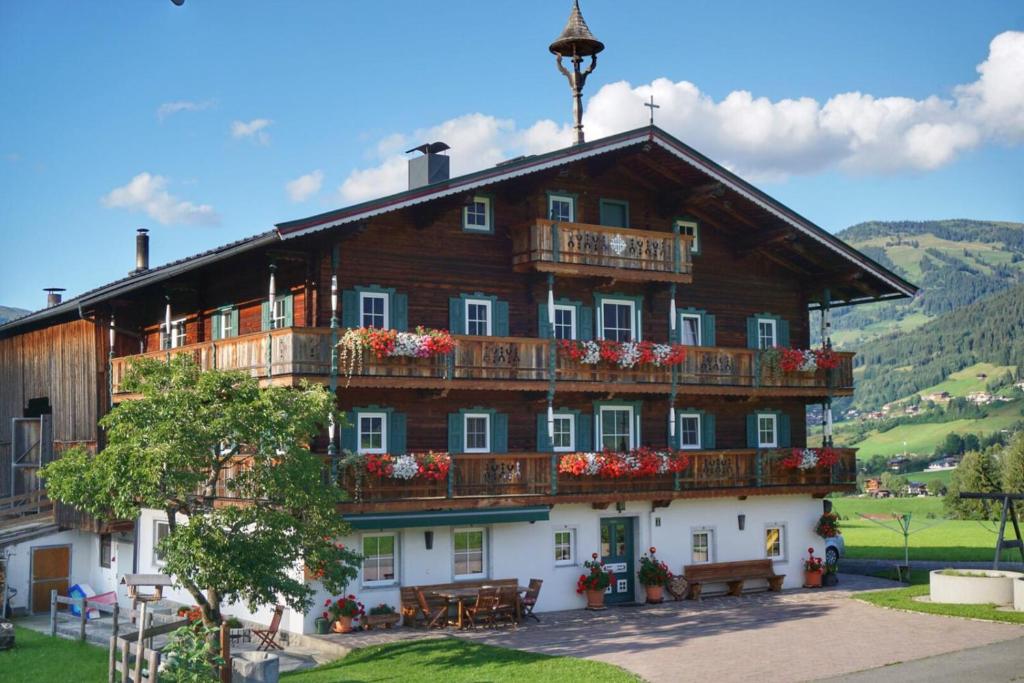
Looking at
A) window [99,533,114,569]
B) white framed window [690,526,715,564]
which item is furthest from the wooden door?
white framed window [690,526,715,564]

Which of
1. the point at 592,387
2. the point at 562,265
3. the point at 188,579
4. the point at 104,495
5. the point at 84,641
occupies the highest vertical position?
the point at 562,265

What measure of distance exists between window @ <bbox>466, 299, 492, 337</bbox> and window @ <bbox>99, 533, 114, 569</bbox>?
11.8 meters

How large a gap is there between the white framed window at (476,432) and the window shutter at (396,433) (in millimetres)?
1763

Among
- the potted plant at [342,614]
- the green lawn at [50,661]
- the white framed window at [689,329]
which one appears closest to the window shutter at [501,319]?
the white framed window at [689,329]

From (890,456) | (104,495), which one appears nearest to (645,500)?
(104,495)

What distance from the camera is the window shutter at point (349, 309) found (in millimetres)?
28547

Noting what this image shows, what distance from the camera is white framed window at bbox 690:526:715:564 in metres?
33.0

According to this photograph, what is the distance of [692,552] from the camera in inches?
1293

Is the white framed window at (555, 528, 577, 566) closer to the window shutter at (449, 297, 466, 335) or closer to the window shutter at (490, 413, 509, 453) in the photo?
the window shutter at (490, 413, 509, 453)

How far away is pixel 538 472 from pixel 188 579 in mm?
10112

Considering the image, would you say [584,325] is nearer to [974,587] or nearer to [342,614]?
[342,614]

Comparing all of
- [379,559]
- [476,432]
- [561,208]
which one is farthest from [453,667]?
[561,208]

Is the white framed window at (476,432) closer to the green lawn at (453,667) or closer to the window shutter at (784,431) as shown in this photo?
the green lawn at (453,667)

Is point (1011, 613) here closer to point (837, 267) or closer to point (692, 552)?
point (692, 552)
